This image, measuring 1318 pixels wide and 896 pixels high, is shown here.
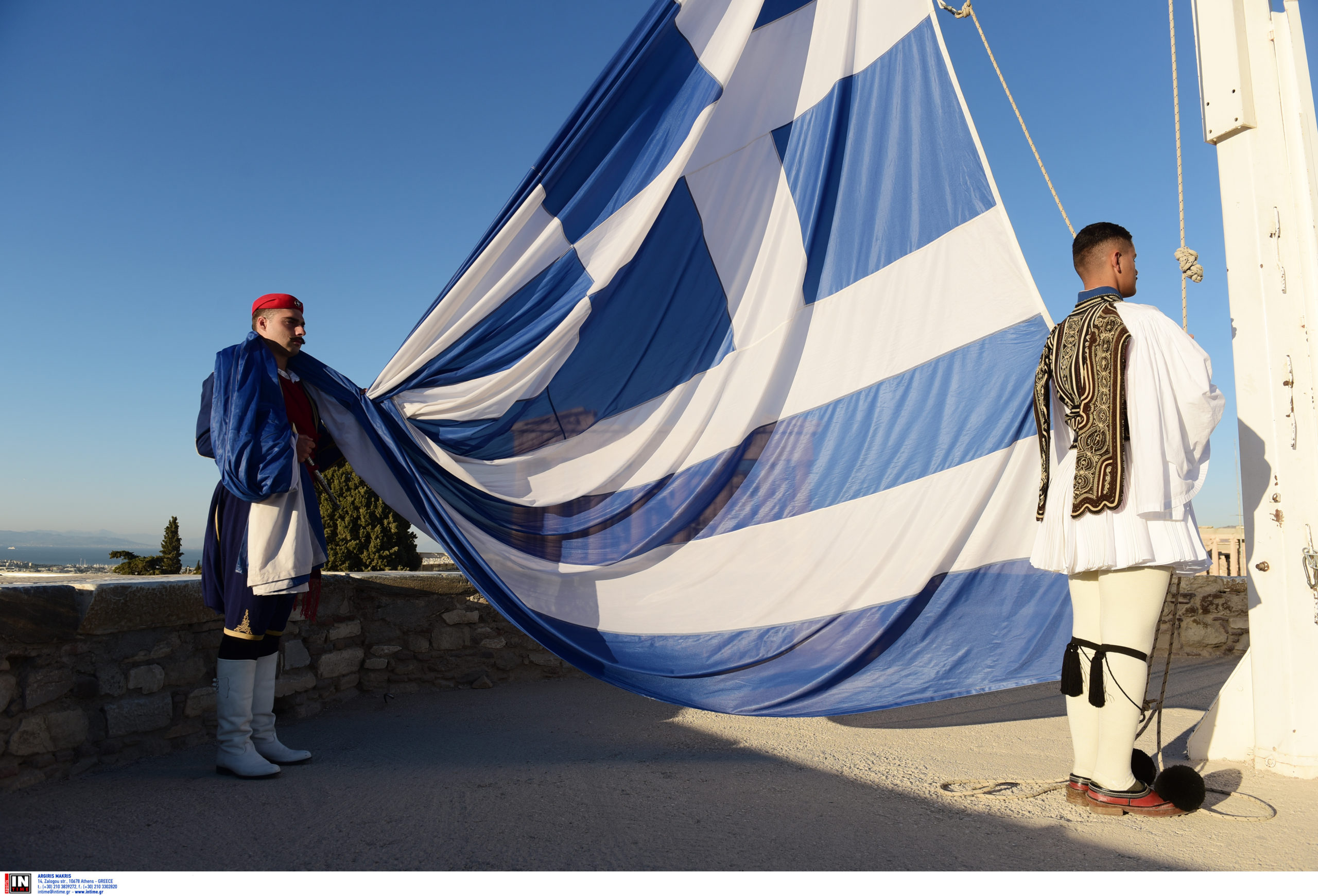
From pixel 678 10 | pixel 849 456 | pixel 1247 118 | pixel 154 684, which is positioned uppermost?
pixel 678 10

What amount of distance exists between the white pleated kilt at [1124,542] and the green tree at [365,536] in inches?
204

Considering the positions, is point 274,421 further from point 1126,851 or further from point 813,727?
point 1126,851

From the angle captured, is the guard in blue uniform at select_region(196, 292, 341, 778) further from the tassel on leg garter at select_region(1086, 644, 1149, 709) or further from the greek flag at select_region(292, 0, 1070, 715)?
the tassel on leg garter at select_region(1086, 644, 1149, 709)

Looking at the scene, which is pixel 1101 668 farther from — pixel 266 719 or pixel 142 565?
pixel 142 565

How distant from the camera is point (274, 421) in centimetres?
256

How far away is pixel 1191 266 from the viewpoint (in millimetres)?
2582

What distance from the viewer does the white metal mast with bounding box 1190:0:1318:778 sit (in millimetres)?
2391

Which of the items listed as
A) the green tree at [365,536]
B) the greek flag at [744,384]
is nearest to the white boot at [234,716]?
the greek flag at [744,384]

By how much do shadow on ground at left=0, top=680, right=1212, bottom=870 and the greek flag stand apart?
36 centimetres

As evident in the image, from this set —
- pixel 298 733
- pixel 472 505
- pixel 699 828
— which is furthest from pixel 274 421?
pixel 699 828

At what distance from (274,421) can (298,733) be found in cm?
143

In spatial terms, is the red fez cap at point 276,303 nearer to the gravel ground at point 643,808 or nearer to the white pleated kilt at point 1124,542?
the gravel ground at point 643,808

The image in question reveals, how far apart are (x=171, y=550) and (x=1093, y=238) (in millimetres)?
12637

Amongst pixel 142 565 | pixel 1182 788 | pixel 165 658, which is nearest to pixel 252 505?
pixel 165 658
